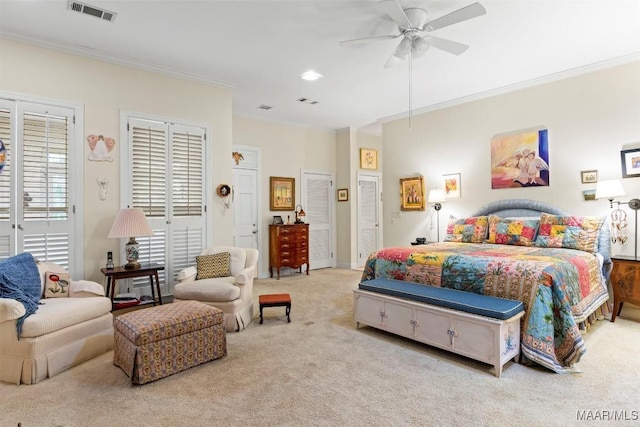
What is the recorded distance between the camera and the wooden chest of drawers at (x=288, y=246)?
6.54 m

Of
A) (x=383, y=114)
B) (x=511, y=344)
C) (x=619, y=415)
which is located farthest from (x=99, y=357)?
(x=383, y=114)

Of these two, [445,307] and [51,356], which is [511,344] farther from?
[51,356]

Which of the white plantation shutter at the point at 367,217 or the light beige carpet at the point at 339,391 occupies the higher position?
the white plantation shutter at the point at 367,217

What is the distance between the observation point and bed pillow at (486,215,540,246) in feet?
14.3

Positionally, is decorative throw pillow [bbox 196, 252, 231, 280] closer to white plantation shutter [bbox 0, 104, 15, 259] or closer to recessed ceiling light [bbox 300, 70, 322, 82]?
white plantation shutter [bbox 0, 104, 15, 259]

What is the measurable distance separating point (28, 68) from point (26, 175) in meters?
1.13

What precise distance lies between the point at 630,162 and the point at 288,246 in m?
5.11

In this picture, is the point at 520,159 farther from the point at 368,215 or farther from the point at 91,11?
the point at 91,11

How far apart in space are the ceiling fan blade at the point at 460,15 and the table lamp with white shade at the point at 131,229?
3554mm

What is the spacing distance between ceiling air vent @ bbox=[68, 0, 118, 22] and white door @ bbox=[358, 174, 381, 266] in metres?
5.40

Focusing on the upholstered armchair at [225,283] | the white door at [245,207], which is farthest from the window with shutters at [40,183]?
the white door at [245,207]

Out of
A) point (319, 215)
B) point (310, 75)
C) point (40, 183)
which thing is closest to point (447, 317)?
point (310, 75)

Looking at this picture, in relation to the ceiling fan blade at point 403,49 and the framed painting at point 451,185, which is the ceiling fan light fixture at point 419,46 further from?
the framed painting at point 451,185

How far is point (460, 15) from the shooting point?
2781 mm
